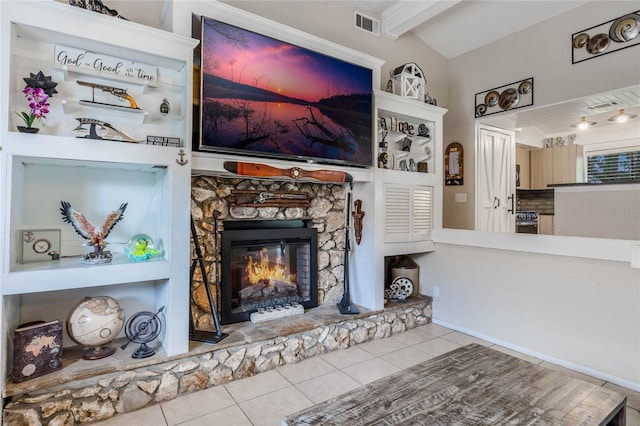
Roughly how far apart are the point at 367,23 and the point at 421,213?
2.33 meters

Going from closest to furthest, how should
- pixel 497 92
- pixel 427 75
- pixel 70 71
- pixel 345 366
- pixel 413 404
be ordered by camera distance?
pixel 413 404, pixel 70 71, pixel 345 366, pixel 497 92, pixel 427 75

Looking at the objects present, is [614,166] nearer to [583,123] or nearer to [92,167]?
[583,123]

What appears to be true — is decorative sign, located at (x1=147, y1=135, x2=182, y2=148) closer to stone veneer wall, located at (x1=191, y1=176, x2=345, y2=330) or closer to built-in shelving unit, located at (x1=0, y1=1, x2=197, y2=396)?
built-in shelving unit, located at (x1=0, y1=1, x2=197, y2=396)

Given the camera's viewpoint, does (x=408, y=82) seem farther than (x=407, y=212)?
Yes

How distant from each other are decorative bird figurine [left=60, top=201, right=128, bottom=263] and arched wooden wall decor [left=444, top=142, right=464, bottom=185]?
423cm

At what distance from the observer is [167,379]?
88.8 inches

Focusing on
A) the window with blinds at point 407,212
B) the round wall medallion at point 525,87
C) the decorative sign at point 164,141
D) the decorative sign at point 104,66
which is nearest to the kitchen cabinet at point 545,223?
the round wall medallion at point 525,87

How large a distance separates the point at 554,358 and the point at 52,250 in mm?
4078

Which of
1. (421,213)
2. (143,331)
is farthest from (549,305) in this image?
(143,331)

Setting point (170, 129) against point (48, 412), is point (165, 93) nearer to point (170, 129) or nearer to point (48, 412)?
point (170, 129)

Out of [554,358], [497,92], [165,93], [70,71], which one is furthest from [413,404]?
[497,92]

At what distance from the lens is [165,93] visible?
2615 millimetres

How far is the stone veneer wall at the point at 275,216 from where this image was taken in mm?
2787

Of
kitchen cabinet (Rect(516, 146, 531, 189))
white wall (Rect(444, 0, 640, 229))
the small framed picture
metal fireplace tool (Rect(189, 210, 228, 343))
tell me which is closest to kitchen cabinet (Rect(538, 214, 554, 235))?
kitchen cabinet (Rect(516, 146, 531, 189))
